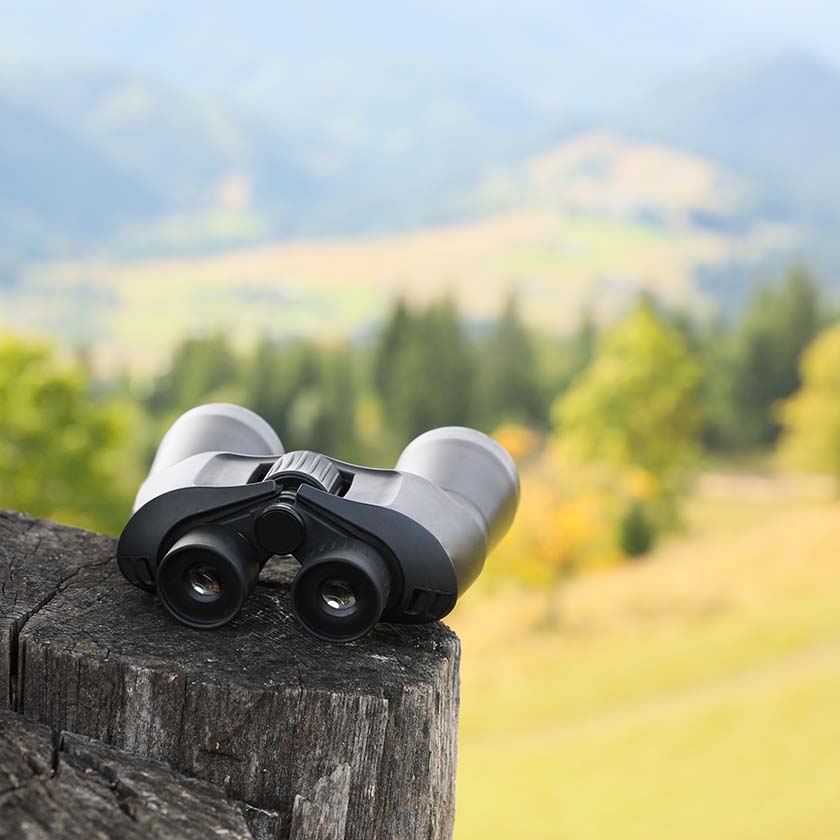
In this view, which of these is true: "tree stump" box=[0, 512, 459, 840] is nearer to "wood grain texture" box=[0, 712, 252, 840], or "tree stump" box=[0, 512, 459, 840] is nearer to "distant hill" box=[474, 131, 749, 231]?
"wood grain texture" box=[0, 712, 252, 840]

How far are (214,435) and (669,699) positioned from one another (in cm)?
2023

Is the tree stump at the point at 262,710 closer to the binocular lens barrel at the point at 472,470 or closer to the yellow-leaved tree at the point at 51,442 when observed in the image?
the binocular lens barrel at the point at 472,470

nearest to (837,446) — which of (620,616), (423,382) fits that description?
(620,616)

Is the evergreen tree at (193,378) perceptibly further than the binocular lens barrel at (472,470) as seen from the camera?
Yes

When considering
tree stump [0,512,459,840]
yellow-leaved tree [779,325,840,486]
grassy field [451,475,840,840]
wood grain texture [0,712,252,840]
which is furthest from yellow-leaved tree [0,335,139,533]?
yellow-leaved tree [779,325,840,486]

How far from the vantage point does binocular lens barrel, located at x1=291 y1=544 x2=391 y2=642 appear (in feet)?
6.66

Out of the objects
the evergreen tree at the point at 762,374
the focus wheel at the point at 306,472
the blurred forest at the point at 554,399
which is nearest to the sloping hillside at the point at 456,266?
the blurred forest at the point at 554,399

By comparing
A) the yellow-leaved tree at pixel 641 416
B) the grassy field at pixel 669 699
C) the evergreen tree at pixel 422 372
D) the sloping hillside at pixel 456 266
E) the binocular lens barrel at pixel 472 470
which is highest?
the sloping hillside at pixel 456 266

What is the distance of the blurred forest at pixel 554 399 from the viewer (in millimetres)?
28578

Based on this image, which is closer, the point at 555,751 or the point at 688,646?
the point at 555,751

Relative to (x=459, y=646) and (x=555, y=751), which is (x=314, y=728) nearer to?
(x=459, y=646)

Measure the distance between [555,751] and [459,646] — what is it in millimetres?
17877

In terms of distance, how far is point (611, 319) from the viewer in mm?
54562

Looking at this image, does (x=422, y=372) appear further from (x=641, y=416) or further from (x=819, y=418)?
(x=819, y=418)
